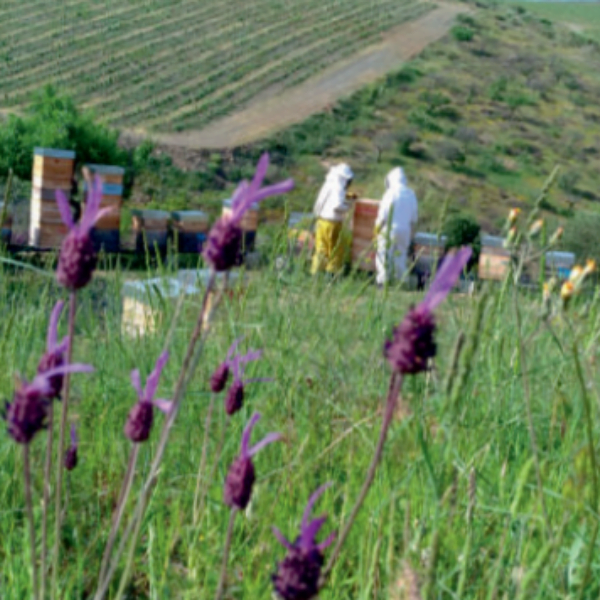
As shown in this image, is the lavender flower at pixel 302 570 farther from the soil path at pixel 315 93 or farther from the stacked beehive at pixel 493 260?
the soil path at pixel 315 93

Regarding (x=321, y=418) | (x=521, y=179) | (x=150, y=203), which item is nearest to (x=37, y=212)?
(x=150, y=203)

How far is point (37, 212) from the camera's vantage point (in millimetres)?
12344

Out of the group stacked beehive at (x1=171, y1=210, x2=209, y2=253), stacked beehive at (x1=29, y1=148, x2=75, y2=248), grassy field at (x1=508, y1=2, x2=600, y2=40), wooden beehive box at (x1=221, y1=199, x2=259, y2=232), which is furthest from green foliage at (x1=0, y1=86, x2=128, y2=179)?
grassy field at (x1=508, y1=2, x2=600, y2=40)

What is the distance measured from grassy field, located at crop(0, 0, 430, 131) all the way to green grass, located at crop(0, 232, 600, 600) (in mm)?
19190

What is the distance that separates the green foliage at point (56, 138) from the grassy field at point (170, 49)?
13.2ft

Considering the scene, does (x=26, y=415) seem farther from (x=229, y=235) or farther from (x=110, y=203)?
(x=110, y=203)

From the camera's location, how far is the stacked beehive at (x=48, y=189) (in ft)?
39.2

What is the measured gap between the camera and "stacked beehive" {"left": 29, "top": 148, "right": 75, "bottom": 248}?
11945 mm

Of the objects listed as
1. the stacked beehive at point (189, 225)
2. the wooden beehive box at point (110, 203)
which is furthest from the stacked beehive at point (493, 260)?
the wooden beehive box at point (110, 203)

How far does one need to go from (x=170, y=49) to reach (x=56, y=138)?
567 inches

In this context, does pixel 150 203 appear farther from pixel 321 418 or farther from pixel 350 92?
pixel 321 418

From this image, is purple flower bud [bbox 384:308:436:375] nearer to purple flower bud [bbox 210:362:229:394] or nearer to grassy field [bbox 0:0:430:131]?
purple flower bud [bbox 210:362:229:394]

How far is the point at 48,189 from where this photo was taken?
1234 centimetres

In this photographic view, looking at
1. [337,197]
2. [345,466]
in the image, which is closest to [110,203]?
[337,197]
